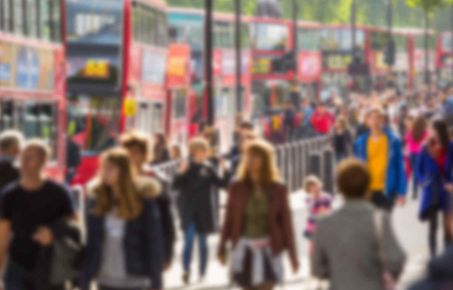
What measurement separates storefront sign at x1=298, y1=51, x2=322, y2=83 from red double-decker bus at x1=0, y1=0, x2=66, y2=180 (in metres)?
40.6

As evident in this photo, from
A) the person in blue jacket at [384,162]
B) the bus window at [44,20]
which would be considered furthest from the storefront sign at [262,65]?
the person in blue jacket at [384,162]

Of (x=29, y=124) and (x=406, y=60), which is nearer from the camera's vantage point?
(x=29, y=124)

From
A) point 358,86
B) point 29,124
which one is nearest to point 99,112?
point 29,124

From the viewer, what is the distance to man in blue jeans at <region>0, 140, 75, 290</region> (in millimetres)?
10227

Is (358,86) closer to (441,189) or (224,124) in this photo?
(224,124)

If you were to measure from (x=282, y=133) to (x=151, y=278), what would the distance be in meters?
41.0

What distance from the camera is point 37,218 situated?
34.0 ft

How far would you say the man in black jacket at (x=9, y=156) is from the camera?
39.2 ft

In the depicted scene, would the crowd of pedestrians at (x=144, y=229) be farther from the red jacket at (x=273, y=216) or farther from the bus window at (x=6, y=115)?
the bus window at (x=6, y=115)

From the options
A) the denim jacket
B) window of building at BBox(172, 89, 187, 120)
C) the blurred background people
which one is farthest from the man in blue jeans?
window of building at BBox(172, 89, 187, 120)

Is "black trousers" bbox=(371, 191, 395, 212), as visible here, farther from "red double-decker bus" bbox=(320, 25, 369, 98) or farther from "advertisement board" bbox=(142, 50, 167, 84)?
"red double-decker bus" bbox=(320, 25, 369, 98)

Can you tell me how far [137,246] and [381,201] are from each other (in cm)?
648

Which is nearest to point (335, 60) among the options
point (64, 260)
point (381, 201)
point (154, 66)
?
point (154, 66)

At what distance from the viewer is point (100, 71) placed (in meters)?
31.9
